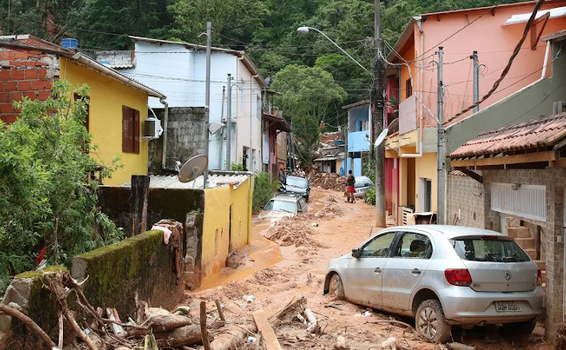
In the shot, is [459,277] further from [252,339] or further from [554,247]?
[252,339]

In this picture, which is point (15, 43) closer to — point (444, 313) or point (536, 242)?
point (444, 313)

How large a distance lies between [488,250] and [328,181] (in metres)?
41.7

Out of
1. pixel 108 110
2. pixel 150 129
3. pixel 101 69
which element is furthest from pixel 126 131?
pixel 101 69

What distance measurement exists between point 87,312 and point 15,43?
7719 mm

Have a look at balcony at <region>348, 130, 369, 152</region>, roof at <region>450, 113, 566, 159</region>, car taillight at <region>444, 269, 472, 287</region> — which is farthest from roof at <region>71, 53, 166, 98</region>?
balcony at <region>348, 130, 369, 152</region>

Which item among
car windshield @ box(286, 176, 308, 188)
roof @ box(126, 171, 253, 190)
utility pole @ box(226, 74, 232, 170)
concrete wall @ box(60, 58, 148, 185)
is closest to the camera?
concrete wall @ box(60, 58, 148, 185)

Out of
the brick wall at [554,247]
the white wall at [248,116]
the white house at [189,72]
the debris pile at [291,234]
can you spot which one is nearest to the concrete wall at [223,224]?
the debris pile at [291,234]

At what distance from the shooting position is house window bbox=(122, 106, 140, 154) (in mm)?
14609

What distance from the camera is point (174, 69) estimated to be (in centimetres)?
2569

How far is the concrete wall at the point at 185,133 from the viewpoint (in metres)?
18.0

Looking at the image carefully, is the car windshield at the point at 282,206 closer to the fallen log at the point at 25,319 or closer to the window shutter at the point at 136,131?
the window shutter at the point at 136,131

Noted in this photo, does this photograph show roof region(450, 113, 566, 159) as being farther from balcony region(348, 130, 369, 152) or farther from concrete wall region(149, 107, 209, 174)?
balcony region(348, 130, 369, 152)

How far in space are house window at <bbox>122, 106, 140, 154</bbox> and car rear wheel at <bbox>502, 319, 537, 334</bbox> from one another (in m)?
11.0

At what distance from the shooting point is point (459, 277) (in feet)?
22.1
